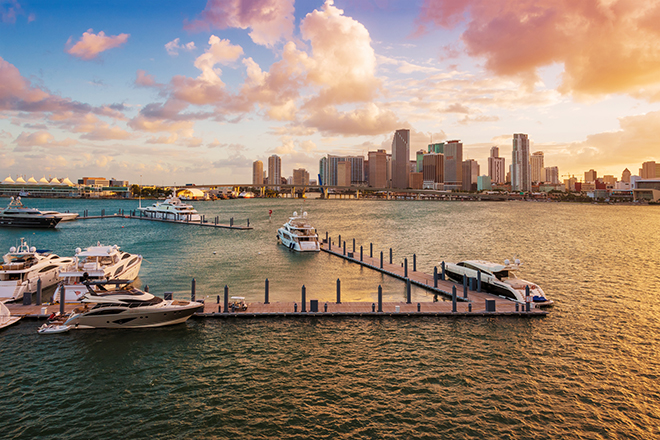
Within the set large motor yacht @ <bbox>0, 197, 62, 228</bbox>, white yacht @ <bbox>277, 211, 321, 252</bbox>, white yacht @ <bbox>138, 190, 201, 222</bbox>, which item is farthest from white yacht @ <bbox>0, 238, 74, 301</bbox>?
white yacht @ <bbox>138, 190, 201, 222</bbox>

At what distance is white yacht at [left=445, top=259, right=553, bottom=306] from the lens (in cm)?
2852

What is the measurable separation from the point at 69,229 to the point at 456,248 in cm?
8288

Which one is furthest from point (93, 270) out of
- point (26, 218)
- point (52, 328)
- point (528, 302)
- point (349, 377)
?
point (26, 218)

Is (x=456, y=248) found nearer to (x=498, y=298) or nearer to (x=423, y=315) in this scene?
(x=498, y=298)

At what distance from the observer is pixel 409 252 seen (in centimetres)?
5497

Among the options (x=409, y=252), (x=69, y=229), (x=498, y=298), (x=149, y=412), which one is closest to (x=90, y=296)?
(x=149, y=412)

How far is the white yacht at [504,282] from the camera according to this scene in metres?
28.5

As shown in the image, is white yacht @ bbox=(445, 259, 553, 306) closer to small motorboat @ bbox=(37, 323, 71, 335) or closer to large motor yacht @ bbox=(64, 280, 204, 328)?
large motor yacht @ bbox=(64, 280, 204, 328)

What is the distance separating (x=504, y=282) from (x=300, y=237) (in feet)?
103

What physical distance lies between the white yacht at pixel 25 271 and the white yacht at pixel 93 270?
1466mm

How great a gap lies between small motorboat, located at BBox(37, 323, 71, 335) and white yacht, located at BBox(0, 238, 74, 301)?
25.0 ft

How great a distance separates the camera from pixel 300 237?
55.1 meters

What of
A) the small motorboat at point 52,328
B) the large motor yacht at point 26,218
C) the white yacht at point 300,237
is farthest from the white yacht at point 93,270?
the large motor yacht at point 26,218

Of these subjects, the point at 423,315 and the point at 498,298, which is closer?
the point at 423,315
